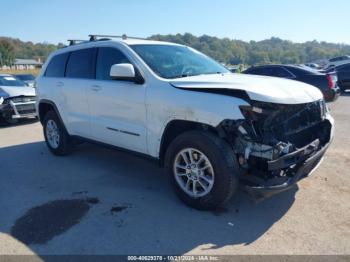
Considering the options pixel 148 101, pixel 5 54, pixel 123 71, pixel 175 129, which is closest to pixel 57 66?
pixel 123 71

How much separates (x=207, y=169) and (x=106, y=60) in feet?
7.67

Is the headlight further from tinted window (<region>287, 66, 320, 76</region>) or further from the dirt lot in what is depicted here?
tinted window (<region>287, 66, 320, 76</region>)

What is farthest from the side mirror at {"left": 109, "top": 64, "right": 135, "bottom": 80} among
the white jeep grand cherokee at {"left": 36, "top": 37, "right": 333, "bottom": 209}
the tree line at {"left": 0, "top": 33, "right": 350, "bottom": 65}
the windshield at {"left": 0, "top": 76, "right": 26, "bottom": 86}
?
the tree line at {"left": 0, "top": 33, "right": 350, "bottom": 65}

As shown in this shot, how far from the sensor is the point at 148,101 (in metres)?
4.07

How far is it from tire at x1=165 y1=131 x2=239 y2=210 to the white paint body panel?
214 mm

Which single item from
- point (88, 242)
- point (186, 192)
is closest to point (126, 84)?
point (186, 192)

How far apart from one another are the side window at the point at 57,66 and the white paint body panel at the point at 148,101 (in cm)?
19

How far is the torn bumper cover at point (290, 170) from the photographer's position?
3.25 m

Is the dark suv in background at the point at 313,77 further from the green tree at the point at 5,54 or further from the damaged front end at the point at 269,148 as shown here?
the green tree at the point at 5,54

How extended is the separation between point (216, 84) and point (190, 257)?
1800 mm

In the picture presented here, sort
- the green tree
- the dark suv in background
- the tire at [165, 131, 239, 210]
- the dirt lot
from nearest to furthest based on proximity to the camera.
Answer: the dirt lot < the tire at [165, 131, 239, 210] < the dark suv in background < the green tree

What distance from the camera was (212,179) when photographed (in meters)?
3.57

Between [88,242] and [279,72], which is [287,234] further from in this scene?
[279,72]

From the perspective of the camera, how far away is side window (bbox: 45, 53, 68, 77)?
19.1 feet
